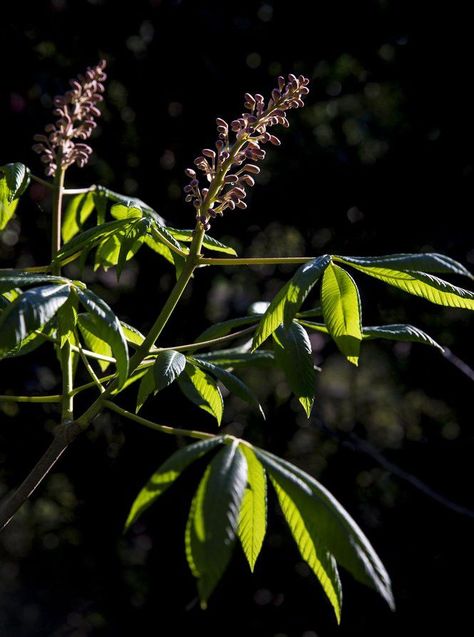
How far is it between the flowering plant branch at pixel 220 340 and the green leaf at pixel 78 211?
0.45ft

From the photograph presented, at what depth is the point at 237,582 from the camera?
2.43 meters

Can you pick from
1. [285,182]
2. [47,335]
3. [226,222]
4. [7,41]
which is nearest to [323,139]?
[285,182]

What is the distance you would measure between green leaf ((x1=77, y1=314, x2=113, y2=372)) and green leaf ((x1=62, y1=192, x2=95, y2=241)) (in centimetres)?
26

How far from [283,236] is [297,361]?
5.80 ft

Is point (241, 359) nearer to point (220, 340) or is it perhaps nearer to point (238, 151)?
point (220, 340)

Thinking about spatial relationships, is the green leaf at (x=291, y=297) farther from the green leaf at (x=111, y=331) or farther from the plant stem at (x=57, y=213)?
the plant stem at (x=57, y=213)

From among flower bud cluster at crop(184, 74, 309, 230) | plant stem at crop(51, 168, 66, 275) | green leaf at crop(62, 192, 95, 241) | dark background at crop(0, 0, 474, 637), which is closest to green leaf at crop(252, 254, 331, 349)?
flower bud cluster at crop(184, 74, 309, 230)

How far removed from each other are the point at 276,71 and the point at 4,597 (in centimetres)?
214

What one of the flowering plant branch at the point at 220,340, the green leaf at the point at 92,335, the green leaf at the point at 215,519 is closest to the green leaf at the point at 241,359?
the flowering plant branch at the point at 220,340

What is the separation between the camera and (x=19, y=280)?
2.54ft

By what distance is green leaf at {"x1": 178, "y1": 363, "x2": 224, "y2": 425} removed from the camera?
3.05ft

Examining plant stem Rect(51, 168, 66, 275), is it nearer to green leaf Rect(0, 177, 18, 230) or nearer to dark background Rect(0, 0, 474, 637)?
green leaf Rect(0, 177, 18, 230)

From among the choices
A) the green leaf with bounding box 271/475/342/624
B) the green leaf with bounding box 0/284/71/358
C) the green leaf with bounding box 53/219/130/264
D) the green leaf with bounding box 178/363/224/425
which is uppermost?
the green leaf with bounding box 53/219/130/264

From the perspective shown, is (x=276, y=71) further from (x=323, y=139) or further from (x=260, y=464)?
(x=260, y=464)
